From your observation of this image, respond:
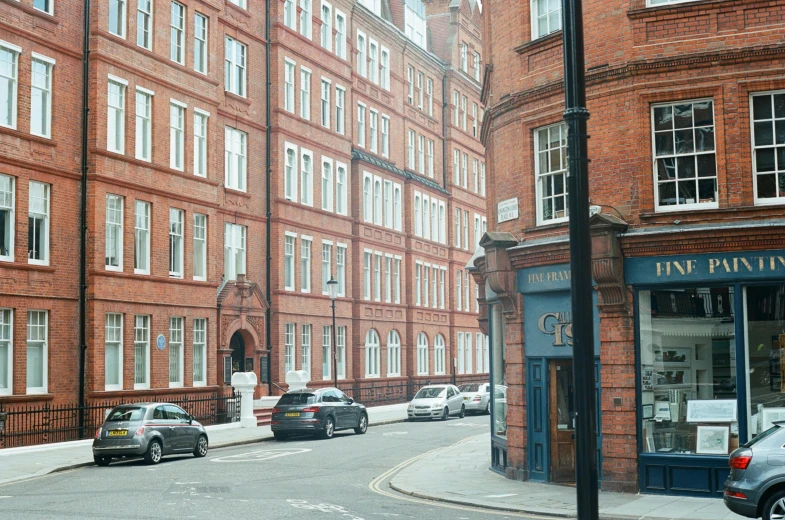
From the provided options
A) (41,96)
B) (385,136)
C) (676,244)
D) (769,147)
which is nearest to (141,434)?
(41,96)

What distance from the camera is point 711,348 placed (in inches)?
652

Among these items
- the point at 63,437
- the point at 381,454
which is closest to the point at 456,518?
the point at 381,454

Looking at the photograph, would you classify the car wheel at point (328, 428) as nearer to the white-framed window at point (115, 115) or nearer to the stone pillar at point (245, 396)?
the stone pillar at point (245, 396)

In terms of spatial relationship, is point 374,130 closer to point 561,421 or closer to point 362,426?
point 362,426

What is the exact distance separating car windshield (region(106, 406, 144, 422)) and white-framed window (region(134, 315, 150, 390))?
840cm

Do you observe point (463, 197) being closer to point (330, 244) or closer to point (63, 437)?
point (330, 244)

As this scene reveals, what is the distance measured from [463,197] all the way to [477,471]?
135 ft

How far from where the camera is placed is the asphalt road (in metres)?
A: 14.9

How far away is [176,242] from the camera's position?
34281 mm

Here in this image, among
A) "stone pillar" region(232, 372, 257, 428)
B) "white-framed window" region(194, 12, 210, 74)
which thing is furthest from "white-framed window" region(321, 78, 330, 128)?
"stone pillar" region(232, 372, 257, 428)

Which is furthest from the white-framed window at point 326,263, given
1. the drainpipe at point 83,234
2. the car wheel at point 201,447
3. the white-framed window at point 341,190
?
the car wheel at point 201,447

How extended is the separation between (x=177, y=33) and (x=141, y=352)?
10918mm

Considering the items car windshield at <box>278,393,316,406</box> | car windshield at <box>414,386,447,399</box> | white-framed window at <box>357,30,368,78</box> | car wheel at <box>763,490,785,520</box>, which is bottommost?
car wheel at <box>763,490,785,520</box>

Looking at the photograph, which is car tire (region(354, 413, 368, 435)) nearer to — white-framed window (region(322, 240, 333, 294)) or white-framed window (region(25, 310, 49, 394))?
white-framed window (region(25, 310, 49, 394))
